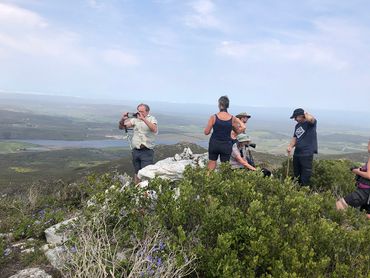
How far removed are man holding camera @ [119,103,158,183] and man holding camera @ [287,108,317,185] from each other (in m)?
3.20

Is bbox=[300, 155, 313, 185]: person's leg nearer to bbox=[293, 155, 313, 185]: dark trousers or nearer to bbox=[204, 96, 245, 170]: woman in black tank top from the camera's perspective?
bbox=[293, 155, 313, 185]: dark trousers

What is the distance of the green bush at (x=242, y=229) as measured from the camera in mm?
3672

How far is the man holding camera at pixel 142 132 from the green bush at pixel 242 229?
3159 mm

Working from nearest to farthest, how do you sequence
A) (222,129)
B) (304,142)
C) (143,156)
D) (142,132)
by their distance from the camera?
(222,129) < (304,142) < (142,132) < (143,156)

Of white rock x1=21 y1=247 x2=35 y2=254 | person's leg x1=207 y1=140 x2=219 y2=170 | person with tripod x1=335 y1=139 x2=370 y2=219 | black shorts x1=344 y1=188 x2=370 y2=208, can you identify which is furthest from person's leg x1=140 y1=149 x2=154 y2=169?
black shorts x1=344 y1=188 x2=370 y2=208

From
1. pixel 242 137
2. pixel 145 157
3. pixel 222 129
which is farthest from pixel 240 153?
pixel 145 157

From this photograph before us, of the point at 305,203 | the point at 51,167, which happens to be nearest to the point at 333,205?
the point at 305,203

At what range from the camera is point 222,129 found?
24.8ft

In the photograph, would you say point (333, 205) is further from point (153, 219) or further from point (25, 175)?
point (25, 175)

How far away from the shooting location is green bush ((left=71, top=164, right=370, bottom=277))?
3672 mm

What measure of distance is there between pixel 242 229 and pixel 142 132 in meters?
4.93

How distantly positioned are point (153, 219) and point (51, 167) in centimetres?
9197

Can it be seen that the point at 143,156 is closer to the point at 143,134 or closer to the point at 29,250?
the point at 143,134

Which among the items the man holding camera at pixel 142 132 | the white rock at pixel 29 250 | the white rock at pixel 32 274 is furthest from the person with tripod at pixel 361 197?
the white rock at pixel 29 250
